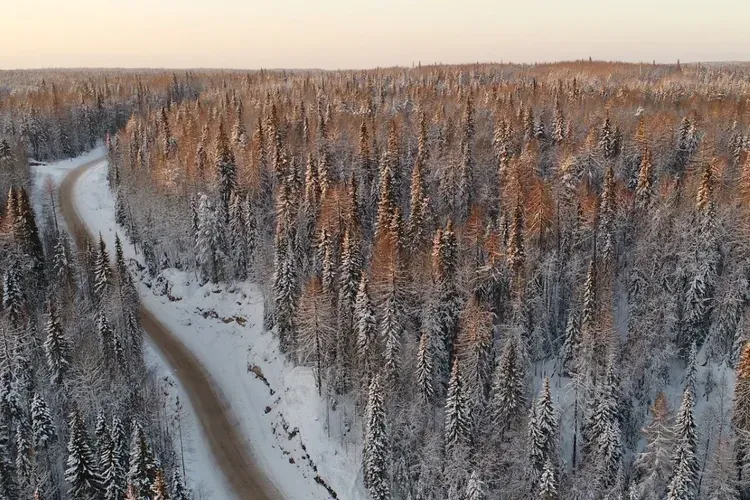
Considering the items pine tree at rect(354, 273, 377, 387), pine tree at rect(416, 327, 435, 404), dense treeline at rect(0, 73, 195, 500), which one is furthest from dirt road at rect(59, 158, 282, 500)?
pine tree at rect(416, 327, 435, 404)

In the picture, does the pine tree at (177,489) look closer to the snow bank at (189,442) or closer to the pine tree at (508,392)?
the snow bank at (189,442)

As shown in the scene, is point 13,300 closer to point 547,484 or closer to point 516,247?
point 516,247

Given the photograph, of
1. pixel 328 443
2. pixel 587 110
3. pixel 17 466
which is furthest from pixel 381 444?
pixel 587 110

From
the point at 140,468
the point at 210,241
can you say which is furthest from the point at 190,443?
the point at 210,241

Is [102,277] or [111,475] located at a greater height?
[102,277]

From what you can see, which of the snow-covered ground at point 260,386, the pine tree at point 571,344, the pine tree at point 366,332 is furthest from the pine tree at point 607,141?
the snow-covered ground at point 260,386

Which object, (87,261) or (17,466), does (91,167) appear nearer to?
(87,261)
